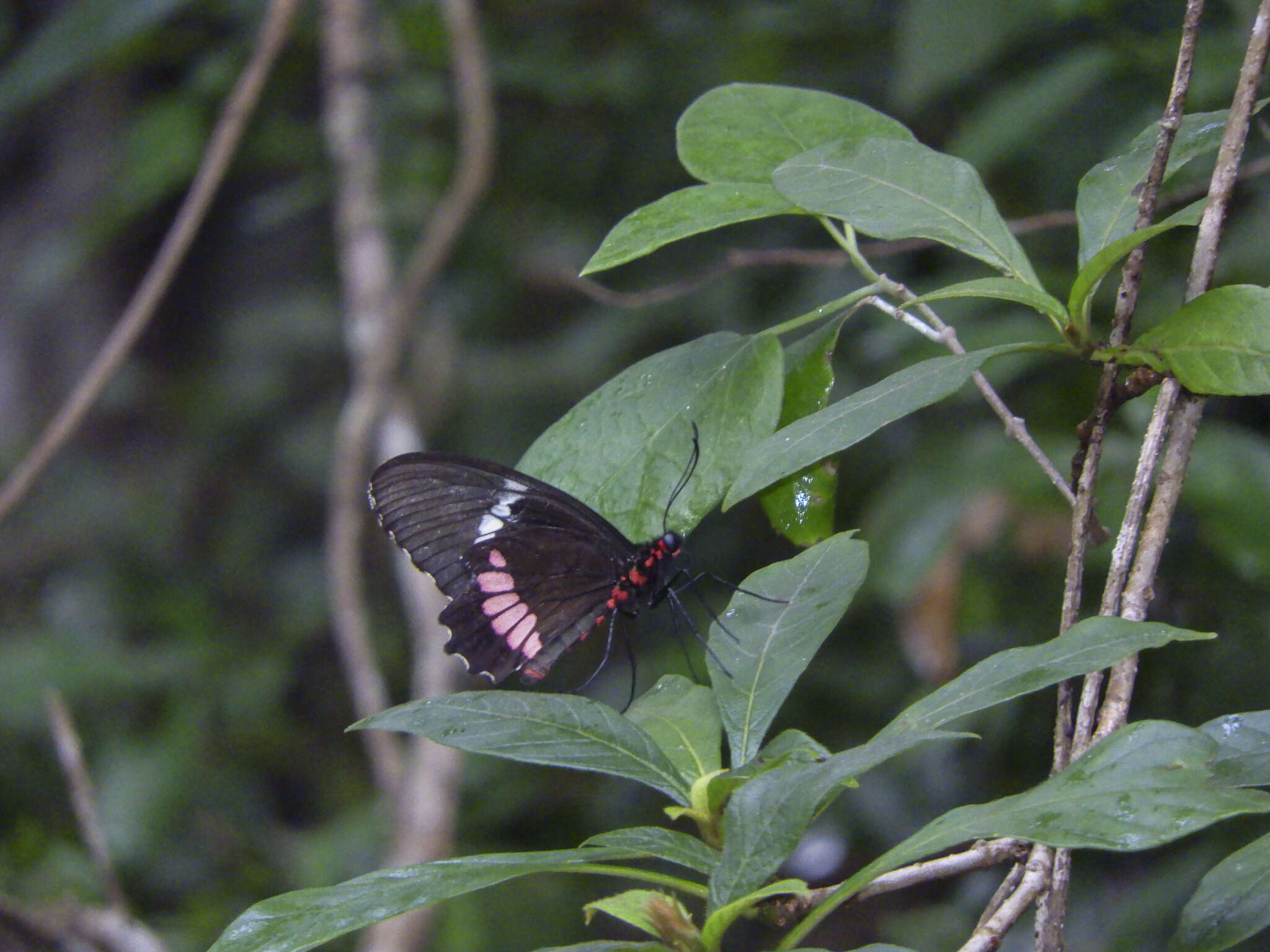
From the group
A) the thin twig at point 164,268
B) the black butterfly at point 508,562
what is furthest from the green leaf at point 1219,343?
the thin twig at point 164,268

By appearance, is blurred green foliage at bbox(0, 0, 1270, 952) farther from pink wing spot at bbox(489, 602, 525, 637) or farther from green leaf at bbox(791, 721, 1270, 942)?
green leaf at bbox(791, 721, 1270, 942)

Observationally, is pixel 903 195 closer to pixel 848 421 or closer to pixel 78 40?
pixel 848 421

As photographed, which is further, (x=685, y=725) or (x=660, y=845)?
(x=685, y=725)

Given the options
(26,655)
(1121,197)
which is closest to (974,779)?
(1121,197)

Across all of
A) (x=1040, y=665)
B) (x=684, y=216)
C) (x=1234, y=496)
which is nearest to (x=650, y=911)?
(x=1040, y=665)

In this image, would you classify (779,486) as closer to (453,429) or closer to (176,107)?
(176,107)
